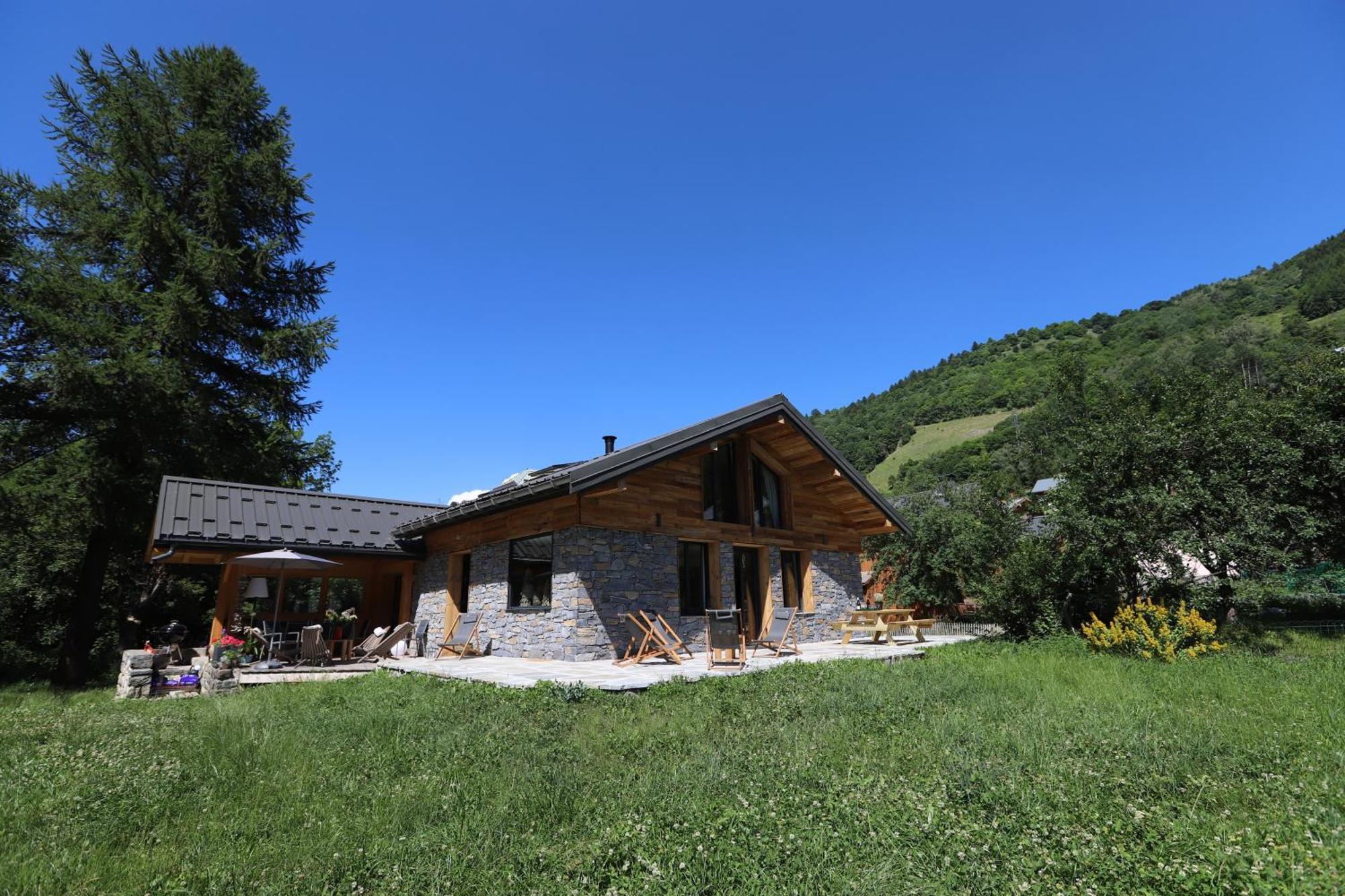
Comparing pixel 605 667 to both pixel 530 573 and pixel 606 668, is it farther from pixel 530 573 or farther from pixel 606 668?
pixel 530 573

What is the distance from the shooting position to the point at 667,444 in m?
10.4

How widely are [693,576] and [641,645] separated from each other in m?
2.37

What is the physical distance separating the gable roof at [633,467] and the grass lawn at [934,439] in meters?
51.6

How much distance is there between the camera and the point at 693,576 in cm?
1214

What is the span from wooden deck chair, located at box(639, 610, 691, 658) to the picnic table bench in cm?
446

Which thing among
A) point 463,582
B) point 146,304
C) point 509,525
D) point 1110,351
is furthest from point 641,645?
point 1110,351

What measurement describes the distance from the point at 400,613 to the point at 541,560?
6177 mm

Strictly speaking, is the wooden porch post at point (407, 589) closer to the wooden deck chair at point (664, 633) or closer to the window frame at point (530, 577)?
the window frame at point (530, 577)

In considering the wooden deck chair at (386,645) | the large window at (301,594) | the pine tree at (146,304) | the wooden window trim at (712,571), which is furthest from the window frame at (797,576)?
the large window at (301,594)

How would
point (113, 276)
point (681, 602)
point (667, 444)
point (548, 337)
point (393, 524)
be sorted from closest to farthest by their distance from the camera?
point (667, 444)
point (681, 602)
point (113, 276)
point (393, 524)
point (548, 337)

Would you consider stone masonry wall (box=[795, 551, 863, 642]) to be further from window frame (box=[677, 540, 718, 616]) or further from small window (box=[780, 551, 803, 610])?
window frame (box=[677, 540, 718, 616])

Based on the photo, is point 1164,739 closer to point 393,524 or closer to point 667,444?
point 667,444

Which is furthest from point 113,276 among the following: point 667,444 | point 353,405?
point 667,444

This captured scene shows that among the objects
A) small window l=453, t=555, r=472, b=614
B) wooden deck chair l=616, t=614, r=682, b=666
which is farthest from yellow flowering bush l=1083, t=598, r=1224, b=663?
small window l=453, t=555, r=472, b=614
